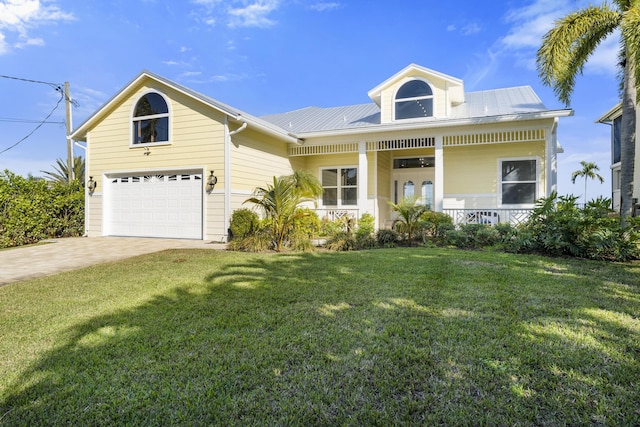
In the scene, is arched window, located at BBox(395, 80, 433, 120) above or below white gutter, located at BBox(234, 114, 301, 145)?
above

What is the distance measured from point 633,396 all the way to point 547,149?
10030 mm

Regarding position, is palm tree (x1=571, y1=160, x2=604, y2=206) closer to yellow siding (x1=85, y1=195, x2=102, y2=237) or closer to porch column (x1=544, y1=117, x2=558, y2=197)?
porch column (x1=544, y1=117, x2=558, y2=197)

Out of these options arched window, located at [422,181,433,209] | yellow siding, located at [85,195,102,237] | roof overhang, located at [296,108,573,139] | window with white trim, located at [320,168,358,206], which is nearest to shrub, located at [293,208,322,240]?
window with white trim, located at [320,168,358,206]

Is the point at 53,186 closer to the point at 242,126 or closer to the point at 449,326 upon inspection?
the point at 242,126

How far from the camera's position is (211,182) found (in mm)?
10609

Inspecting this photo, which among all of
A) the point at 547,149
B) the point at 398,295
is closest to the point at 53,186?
the point at 398,295

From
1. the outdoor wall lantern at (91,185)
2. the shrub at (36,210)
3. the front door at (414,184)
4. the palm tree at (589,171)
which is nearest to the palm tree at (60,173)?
the shrub at (36,210)

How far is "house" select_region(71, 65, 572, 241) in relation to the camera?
1072 cm

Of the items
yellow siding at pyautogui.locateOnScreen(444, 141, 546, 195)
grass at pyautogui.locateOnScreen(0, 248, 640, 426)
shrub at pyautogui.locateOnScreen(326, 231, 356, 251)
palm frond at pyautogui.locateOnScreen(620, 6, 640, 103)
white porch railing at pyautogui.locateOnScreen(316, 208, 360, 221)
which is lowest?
grass at pyautogui.locateOnScreen(0, 248, 640, 426)

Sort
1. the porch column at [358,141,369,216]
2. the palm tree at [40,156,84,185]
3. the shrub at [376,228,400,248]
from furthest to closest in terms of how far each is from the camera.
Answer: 1. the palm tree at [40,156,84,185]
2. the porch column at [358,141,369,216]
3. the shrub at [376,228,400,248]

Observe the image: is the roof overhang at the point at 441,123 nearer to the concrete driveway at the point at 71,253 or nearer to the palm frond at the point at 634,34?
the palm frond at the point at 634,34

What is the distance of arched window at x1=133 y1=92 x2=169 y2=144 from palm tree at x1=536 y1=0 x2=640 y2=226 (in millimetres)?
11733

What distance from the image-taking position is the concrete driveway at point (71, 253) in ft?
21.4

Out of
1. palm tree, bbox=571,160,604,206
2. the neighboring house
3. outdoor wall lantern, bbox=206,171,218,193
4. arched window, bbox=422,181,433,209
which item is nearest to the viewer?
outdoor wall lantern, bbox=206,171,218,193
